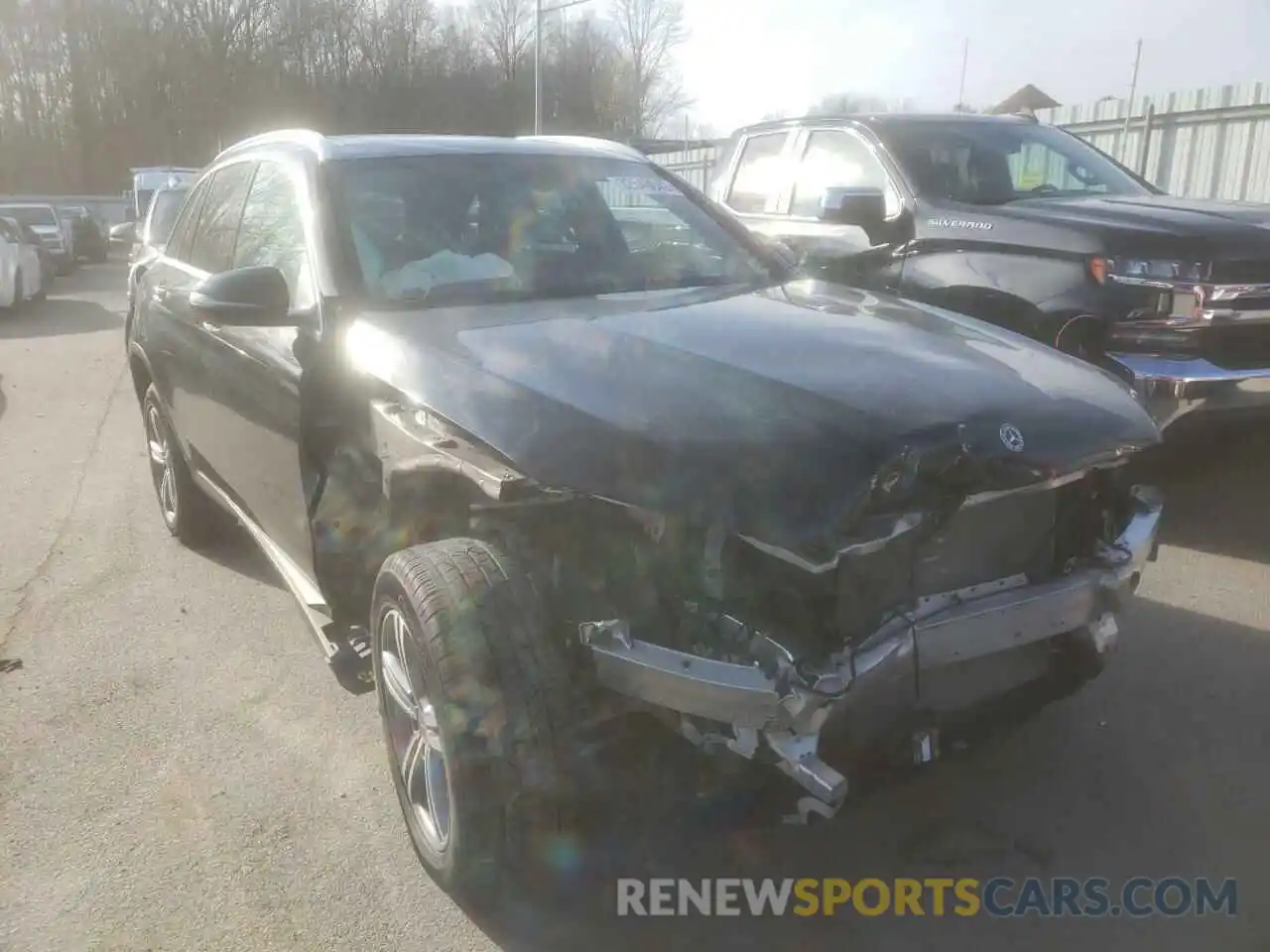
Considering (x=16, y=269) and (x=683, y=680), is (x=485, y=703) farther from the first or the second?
(x=16, y=269)

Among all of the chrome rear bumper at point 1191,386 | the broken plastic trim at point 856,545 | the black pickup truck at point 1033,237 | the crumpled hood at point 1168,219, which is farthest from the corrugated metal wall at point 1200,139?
the broken plastic trim at point 856,545

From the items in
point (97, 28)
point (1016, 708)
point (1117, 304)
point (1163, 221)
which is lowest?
point (1016, 708)

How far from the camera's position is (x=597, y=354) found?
2.78m

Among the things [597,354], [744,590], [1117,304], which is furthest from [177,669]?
[1117,304]

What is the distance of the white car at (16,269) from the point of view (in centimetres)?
1555

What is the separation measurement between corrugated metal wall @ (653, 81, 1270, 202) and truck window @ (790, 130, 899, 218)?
15.5 feet

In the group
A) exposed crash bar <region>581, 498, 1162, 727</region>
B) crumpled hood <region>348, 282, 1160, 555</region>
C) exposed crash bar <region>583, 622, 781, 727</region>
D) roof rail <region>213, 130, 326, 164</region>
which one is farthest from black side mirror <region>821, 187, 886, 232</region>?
exposed crash bar <region>583, 622, 781, 727</region>

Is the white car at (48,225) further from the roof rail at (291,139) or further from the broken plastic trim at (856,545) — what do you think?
the broken plastic trim at (856,545)

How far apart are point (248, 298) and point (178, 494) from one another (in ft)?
7.94

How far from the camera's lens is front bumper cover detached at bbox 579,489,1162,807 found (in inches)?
82.1

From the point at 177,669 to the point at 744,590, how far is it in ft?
8.60

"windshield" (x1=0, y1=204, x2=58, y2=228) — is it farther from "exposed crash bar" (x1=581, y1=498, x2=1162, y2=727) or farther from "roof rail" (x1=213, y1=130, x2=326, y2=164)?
"exposed crash bar" (x1=581, y1=498, x2=1162, y2=727)

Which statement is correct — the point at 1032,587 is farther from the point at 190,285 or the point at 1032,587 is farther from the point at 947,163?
the point at 947,163

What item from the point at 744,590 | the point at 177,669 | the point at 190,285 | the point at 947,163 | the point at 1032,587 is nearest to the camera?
the point at 744,590
